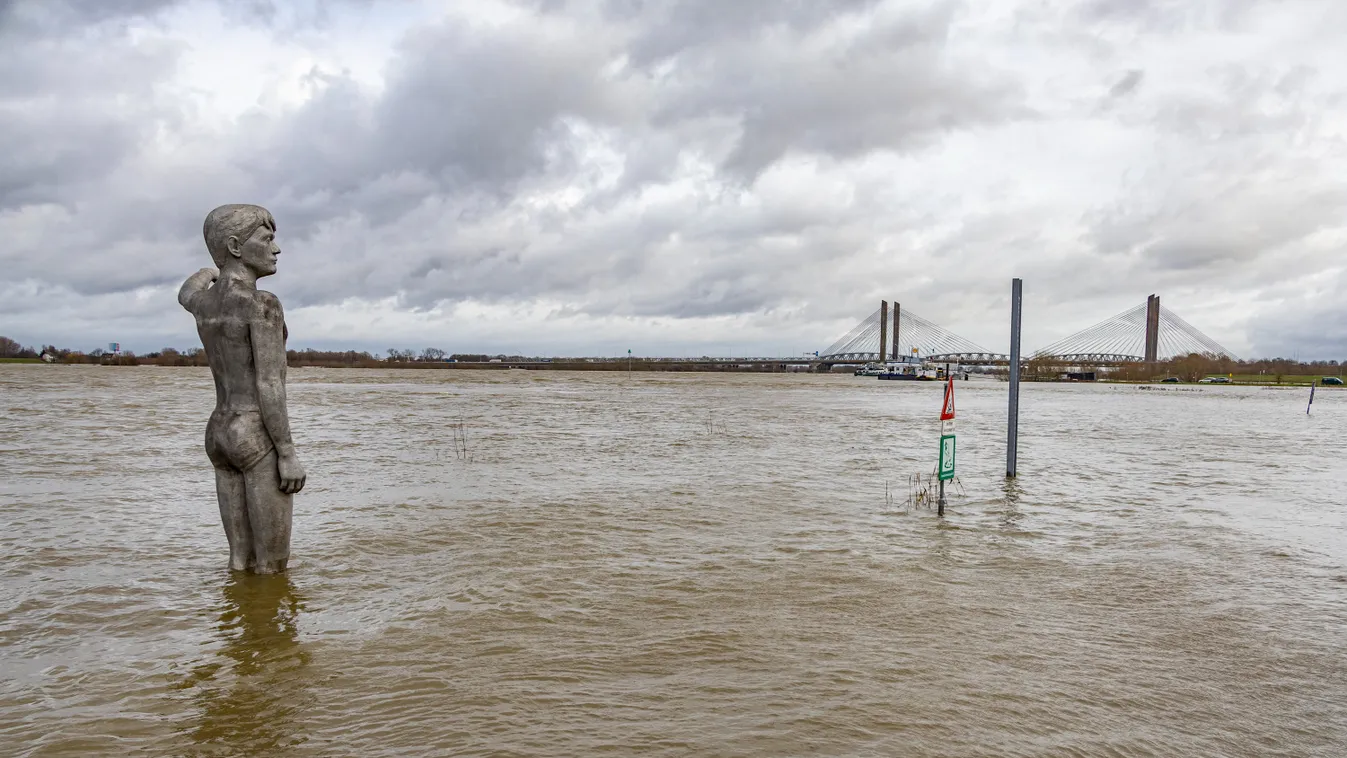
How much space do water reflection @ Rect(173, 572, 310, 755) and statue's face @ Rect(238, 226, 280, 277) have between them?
8.99ft

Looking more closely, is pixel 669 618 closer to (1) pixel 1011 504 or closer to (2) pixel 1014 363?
(1) pixel 1011 504

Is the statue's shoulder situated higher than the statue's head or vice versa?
the statue's head

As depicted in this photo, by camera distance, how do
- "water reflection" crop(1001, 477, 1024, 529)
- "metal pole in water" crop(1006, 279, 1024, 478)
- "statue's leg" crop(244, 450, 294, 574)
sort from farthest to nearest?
"metal pole in water" crop(1006, 279, 1024, 478) < "water reflection" crop(1001, 477, 1024, 529) < "statue's leg" crop(244, 450, 294, 574)

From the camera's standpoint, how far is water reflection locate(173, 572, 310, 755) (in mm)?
4155

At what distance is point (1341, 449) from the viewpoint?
22.4 m

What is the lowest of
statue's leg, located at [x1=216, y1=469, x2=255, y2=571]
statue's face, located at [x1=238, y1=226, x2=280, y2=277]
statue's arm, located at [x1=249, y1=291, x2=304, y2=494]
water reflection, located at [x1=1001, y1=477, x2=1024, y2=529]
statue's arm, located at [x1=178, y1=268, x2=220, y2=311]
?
water reflection, located at [x1=1001, y1=477, x2=1024, y2=529]

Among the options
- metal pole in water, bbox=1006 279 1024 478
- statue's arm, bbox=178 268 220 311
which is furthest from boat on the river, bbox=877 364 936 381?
statue's arm, bbox=178 268 220 311

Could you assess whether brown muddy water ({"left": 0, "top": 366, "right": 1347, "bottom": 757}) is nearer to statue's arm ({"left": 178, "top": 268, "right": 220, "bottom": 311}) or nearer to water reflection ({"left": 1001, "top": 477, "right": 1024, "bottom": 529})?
water reflection ({"left": 1001, "top": 477, "right": 1024, "bottom": 529})

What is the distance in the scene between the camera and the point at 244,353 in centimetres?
629

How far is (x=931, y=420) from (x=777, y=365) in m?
161

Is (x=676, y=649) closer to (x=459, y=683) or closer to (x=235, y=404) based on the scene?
(x=459, y=683)

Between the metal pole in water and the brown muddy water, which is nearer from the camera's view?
the brown muddy water

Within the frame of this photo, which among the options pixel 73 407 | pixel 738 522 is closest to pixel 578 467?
pixel 738 522

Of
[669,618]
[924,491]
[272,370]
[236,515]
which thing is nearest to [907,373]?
[924,491]
